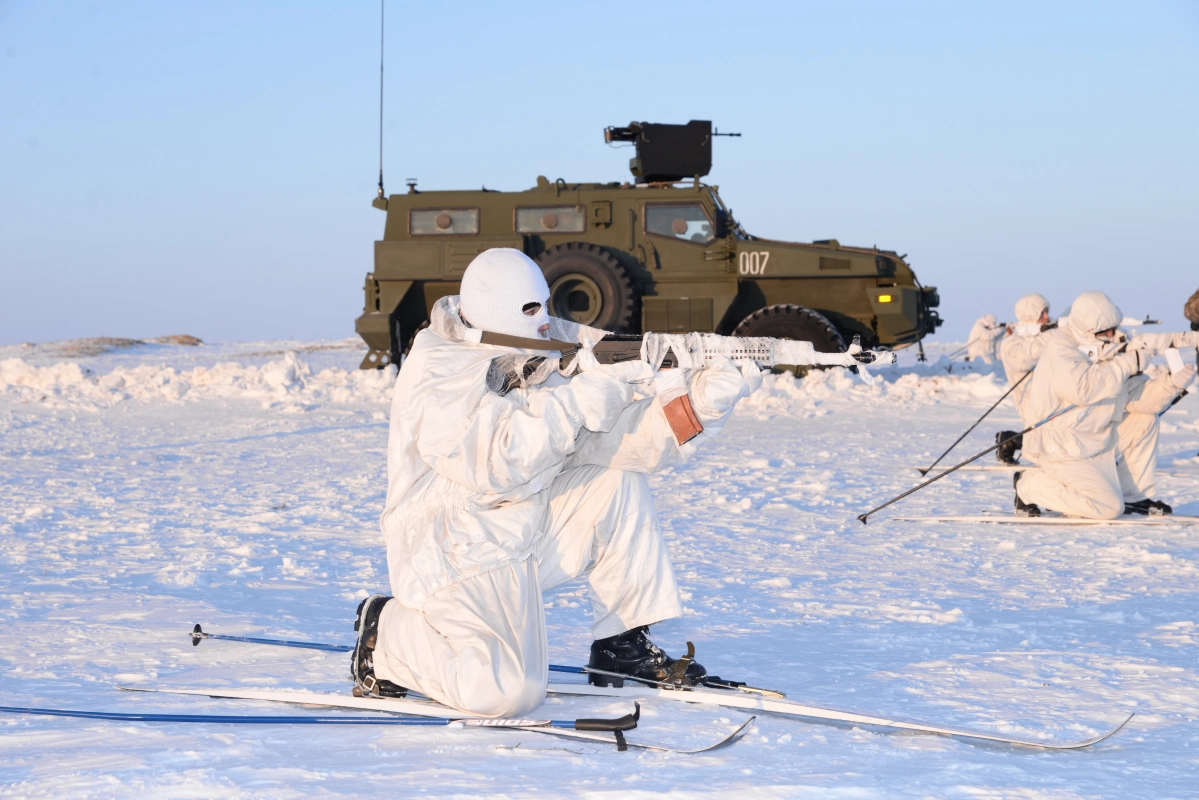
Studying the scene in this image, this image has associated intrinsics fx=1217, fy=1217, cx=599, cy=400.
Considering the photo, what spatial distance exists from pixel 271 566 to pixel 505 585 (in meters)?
2.40

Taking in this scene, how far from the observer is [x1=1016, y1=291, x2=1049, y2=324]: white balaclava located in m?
8.18

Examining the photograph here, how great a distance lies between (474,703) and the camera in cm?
287

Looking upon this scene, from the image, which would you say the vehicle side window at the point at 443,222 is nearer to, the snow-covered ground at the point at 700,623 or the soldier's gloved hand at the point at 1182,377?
the snow-covered ground at the point at 700,623

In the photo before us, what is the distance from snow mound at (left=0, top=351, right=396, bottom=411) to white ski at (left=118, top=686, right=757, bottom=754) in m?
8.89

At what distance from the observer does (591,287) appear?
13492 mm

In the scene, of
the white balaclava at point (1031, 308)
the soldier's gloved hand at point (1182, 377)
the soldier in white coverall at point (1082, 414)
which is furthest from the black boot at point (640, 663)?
the white balaclava at point (1031, 308)

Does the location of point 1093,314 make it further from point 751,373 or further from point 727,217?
point 727,217

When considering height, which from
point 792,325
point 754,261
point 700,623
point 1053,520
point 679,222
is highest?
point 679,222

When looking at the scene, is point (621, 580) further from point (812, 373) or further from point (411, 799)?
point (812, 373)

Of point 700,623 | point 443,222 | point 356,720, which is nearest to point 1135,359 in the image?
point 700,623

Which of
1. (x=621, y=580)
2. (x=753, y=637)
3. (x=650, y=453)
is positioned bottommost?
(x=753, y=637)

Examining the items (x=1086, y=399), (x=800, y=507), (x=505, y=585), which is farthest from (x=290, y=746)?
(x=1086, y=399)

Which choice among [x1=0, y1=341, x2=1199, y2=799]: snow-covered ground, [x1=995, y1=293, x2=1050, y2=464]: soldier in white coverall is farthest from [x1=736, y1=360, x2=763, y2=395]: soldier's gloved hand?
[x1=995, y1=293, x2=1050, y2=464]: soldier in white coverall

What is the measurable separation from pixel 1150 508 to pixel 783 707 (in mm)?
4429
